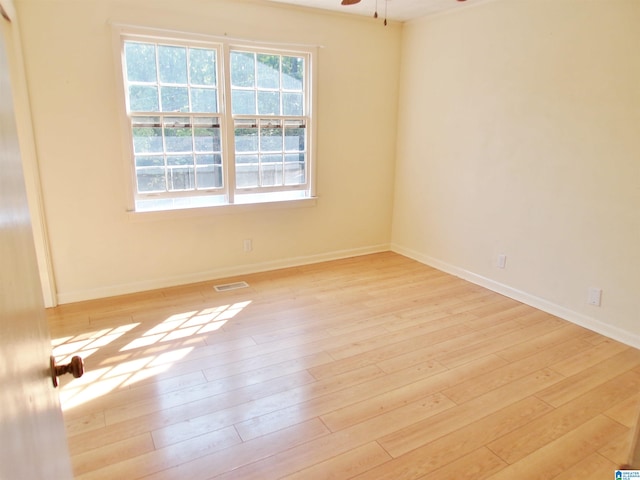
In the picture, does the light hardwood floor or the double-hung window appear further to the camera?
the double-hung window

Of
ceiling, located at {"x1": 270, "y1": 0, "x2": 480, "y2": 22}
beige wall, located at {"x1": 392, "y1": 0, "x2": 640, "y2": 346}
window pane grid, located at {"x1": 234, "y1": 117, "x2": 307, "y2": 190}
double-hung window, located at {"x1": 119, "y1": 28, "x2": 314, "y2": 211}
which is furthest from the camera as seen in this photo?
window pane grid, located at {"x1": 234, "y1": 117, "x2": 307, "y2": 190}

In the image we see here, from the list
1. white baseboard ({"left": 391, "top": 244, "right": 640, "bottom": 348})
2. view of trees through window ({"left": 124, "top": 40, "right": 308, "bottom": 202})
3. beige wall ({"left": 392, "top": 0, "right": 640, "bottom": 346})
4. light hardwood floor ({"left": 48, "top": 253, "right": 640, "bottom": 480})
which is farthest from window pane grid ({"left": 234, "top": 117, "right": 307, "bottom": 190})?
white baseboard ({"left": 391, "top": 244, "right": 640, "bottom": 348})

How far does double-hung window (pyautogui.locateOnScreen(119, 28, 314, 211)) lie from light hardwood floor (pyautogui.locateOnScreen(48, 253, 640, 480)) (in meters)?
1.00

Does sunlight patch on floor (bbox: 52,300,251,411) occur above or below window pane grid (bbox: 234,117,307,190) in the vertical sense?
below

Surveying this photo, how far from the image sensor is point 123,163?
3445 mm

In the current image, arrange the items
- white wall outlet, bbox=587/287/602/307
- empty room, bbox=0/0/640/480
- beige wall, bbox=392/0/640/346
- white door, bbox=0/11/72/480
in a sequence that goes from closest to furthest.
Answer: white door, bbox=0/11/72/480 → empty room, bbox=0/0/640/480 → beige wall, bbox=392/0/640/346 → white wall outlet, bbox=587/287/602/307

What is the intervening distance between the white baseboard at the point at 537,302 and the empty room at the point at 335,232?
18mm

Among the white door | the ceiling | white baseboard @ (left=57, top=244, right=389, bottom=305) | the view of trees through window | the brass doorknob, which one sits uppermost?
Answer: the ceiling

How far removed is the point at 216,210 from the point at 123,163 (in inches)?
34.3

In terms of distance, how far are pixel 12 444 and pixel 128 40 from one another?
3461 millimetres

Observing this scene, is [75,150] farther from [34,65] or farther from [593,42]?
A: [593,42]

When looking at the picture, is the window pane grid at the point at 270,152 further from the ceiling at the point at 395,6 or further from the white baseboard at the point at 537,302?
the white baseboard at the point at 537,302

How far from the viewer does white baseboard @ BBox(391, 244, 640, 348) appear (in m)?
2.96

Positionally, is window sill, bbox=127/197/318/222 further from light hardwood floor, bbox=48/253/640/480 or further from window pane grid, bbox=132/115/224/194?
light hardwood floor, bbox=48/253/640/480
